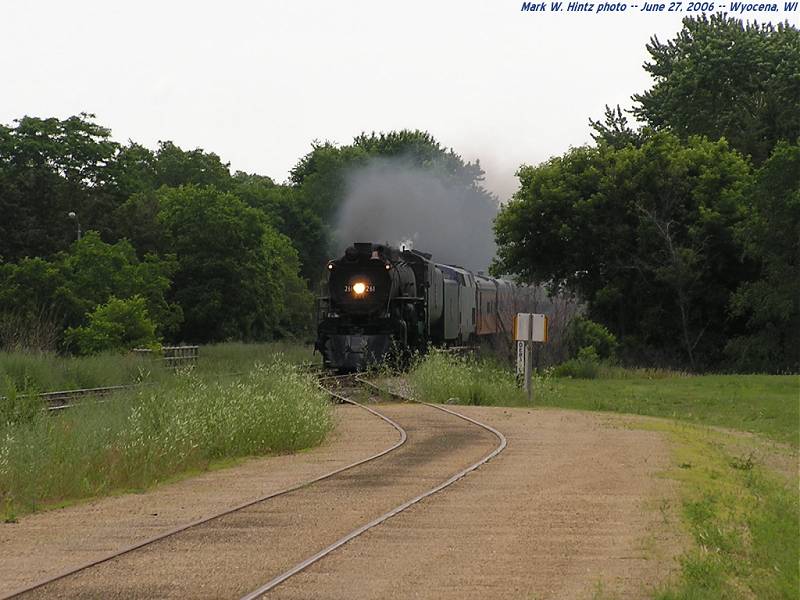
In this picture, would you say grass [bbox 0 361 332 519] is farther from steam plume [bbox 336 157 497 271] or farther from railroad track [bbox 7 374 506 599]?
steam plume [bbox 336 157 497 271]

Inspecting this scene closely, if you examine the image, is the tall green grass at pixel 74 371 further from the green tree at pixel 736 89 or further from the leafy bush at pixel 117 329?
the green tree at pixel 736 89

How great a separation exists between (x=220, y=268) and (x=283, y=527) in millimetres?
55850

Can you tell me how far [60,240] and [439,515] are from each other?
184 feet

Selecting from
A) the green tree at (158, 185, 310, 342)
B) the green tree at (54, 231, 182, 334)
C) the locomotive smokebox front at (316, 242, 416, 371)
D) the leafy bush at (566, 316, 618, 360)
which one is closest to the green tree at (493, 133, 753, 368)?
the leafy bush at (566, 316, 618, 360)

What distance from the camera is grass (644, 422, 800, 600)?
10.3 metres

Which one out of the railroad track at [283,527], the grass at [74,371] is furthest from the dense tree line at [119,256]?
the railroad track at [283,527]

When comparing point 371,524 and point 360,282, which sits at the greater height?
point 360,282

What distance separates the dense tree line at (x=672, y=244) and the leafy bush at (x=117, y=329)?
14.9 meters

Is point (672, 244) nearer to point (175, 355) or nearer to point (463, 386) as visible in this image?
point (175, 355)

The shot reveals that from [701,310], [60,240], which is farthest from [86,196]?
[701,310]

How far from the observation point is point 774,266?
144 ft

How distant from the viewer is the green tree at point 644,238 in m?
48.7

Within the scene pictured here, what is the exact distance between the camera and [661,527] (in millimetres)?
13008

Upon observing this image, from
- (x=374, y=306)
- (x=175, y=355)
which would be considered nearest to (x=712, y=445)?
(x=374, y=306)
